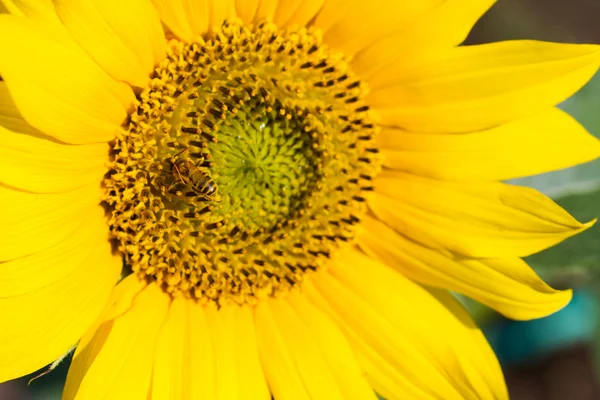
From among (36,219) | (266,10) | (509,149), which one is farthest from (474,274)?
(36,219)

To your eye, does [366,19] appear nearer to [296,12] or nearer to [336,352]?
[296,12]

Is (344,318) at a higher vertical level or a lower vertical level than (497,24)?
lower

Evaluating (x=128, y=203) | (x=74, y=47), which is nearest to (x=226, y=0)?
(x=74, y=47)

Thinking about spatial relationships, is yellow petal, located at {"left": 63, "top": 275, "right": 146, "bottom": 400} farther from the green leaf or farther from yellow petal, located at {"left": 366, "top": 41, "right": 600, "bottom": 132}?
the green leaf

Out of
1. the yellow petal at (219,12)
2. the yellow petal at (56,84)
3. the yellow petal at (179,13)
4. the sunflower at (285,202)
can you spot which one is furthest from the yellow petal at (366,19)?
the yellow petal at (56,84)

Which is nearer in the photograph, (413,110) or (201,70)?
(201,70)

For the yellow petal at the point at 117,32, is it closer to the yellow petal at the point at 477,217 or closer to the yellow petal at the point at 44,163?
the yellow petal at the point at 44,163

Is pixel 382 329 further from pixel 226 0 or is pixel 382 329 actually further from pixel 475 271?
pixel 226 0
